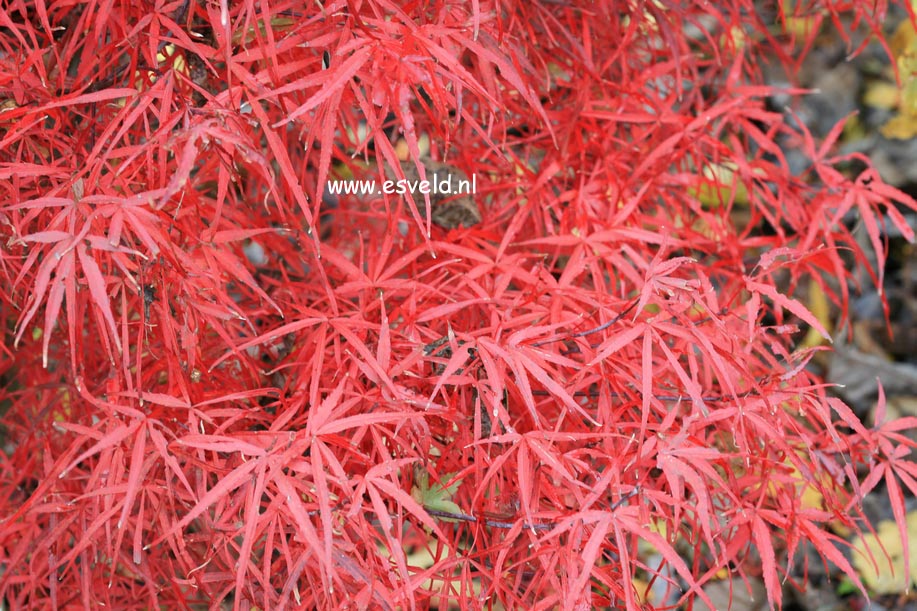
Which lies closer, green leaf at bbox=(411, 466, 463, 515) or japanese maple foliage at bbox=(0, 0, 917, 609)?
japanese maple foliage at bbox=(0, 0, 917, 609)

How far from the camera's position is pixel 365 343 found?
2.23 ft

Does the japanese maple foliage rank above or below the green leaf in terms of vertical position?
above

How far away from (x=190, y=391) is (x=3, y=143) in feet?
0.71

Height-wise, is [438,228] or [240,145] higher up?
[240,145]

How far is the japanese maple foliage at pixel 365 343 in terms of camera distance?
53 centimetres

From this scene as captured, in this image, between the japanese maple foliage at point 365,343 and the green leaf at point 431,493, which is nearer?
the japanese maple foliage at point 365,343

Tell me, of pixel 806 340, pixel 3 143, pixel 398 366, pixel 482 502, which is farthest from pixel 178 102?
pixel 806 340

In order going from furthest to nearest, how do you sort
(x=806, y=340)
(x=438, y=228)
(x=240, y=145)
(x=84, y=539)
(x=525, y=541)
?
(x=806, y=340), (x=438, y=228), (x=525, y=541), (x=84, y=539), (x=240, y=145)

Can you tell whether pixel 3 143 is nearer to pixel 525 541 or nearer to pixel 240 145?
pixel 240 145

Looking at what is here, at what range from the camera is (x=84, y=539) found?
0.57 metres

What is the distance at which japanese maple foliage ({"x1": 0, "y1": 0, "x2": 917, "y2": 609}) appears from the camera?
0.53m

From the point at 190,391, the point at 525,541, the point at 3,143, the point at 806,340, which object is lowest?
the point at 806,340

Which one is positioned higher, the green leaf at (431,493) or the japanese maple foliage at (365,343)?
the japanese maple foliage at (365,343)

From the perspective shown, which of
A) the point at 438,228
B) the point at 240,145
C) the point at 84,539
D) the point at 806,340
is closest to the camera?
the point at 240,145
